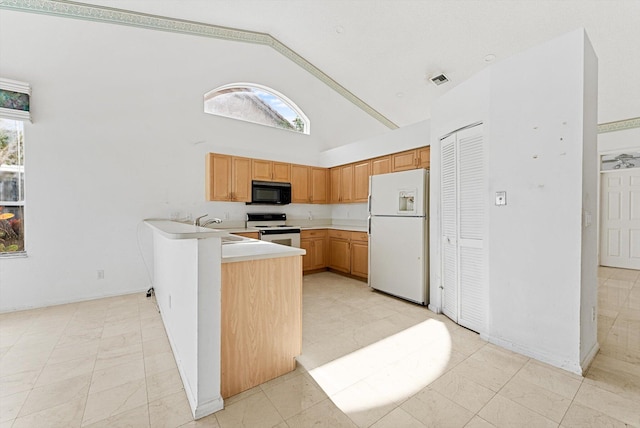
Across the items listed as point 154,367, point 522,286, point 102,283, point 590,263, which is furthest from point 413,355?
point 102,283

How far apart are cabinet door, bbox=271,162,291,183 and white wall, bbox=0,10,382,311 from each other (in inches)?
30.2

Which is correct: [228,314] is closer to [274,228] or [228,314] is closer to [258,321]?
[258,321]

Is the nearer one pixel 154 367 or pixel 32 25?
pixel 154 367

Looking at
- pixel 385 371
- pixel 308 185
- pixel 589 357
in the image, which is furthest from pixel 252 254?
pixel 308 185

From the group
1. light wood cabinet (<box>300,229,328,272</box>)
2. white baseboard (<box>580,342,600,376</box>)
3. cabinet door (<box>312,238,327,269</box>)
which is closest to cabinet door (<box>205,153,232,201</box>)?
light wood cabinet (<box>300,229,328,272</box>)

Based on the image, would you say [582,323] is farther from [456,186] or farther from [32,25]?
[32,25]

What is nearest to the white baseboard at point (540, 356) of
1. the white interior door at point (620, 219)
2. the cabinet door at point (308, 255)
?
the cabinet door at point (308, 255)

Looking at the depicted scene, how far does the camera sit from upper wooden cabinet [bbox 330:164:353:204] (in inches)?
206

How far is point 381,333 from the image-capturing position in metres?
2.65

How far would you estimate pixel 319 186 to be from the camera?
220 inches

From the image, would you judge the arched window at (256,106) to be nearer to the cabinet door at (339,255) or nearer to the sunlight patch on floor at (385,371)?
the cabinet door at (339,255)

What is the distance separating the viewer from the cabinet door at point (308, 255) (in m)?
4.97

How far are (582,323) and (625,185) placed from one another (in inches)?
215

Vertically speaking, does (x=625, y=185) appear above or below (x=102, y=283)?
above
